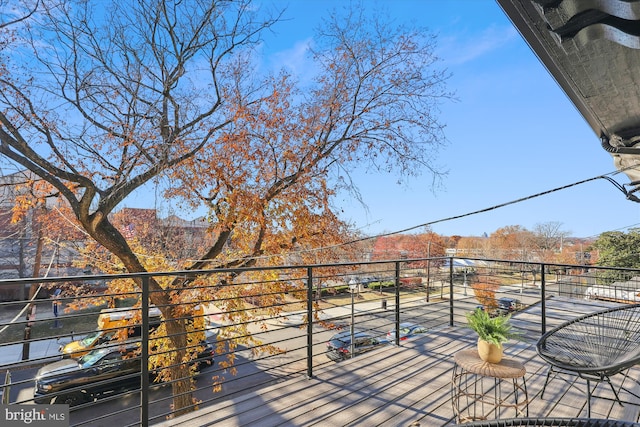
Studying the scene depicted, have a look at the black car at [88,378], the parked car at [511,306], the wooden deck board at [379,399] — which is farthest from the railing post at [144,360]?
the black car at [88,378]

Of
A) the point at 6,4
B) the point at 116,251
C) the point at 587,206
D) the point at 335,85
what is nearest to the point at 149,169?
the point at 116,251

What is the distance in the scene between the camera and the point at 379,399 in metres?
2.29

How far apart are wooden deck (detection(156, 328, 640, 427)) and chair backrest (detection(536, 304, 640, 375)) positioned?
261mm

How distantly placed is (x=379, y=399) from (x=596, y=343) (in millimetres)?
1453

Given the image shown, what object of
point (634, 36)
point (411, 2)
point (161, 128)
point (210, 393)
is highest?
point (411, 2)

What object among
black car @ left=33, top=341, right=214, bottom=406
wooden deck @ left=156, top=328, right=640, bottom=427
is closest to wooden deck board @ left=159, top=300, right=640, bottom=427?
wooden deck @ left=156, top=328, right=640, bottom=427

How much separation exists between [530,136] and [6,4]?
36.8 ft

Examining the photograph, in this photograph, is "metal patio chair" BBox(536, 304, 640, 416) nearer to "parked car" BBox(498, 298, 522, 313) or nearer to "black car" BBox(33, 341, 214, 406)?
"parked car" BBox(498, 298, 522, 313)

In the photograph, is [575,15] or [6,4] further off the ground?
[6,4]

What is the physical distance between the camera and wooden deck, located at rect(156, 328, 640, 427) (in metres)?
Result: 2.02

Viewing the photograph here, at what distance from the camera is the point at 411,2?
21.9 ft

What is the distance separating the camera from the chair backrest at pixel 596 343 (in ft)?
5.70

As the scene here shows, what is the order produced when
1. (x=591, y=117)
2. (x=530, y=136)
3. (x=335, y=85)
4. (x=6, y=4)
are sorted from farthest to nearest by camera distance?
(x=530, y=136) → (x=335, y=85) → (x=6, y=4) → (x=591, y=117)

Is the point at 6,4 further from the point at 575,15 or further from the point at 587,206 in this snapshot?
the point at 587,206
